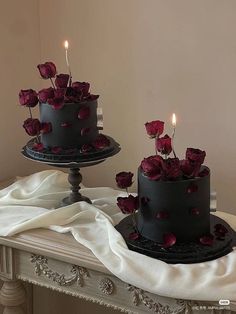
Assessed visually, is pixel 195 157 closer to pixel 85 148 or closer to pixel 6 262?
pixel 85 148

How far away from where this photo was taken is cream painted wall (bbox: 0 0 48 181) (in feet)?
5.20

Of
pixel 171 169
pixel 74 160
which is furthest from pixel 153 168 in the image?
pixel 74 160

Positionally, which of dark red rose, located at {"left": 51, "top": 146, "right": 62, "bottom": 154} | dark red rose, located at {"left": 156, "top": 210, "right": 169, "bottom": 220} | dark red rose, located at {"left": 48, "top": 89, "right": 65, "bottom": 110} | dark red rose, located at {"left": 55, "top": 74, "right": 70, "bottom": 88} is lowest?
dark red rose, located at {"left": 156, "top": 210, "right": 169, "bottom": 220}

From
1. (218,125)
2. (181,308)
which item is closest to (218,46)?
(218,125)

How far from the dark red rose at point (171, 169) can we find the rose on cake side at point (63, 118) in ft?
0.89

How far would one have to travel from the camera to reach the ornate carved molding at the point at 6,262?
48.9 inches

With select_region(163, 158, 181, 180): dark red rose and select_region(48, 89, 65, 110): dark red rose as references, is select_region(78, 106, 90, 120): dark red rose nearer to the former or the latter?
select_region(48, 89, 65, 110): dark red rose

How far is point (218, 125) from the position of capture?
1.41 metres

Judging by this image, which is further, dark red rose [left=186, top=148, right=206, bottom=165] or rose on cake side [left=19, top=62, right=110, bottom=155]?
rose on cake side [left=19, top=62, right=110, bottom=155]

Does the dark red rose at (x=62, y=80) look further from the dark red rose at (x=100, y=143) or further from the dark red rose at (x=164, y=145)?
the dark red rose at (x=164, y=145)

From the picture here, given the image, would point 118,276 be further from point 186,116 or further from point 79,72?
point 79,72

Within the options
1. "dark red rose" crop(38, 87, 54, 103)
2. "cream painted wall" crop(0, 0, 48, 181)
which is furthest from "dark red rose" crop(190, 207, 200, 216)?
"cream painted wall" crop(0, 0, 48, 181)

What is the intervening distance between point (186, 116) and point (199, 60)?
16cm

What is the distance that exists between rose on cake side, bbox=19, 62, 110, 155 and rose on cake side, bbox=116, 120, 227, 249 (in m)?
0.23
